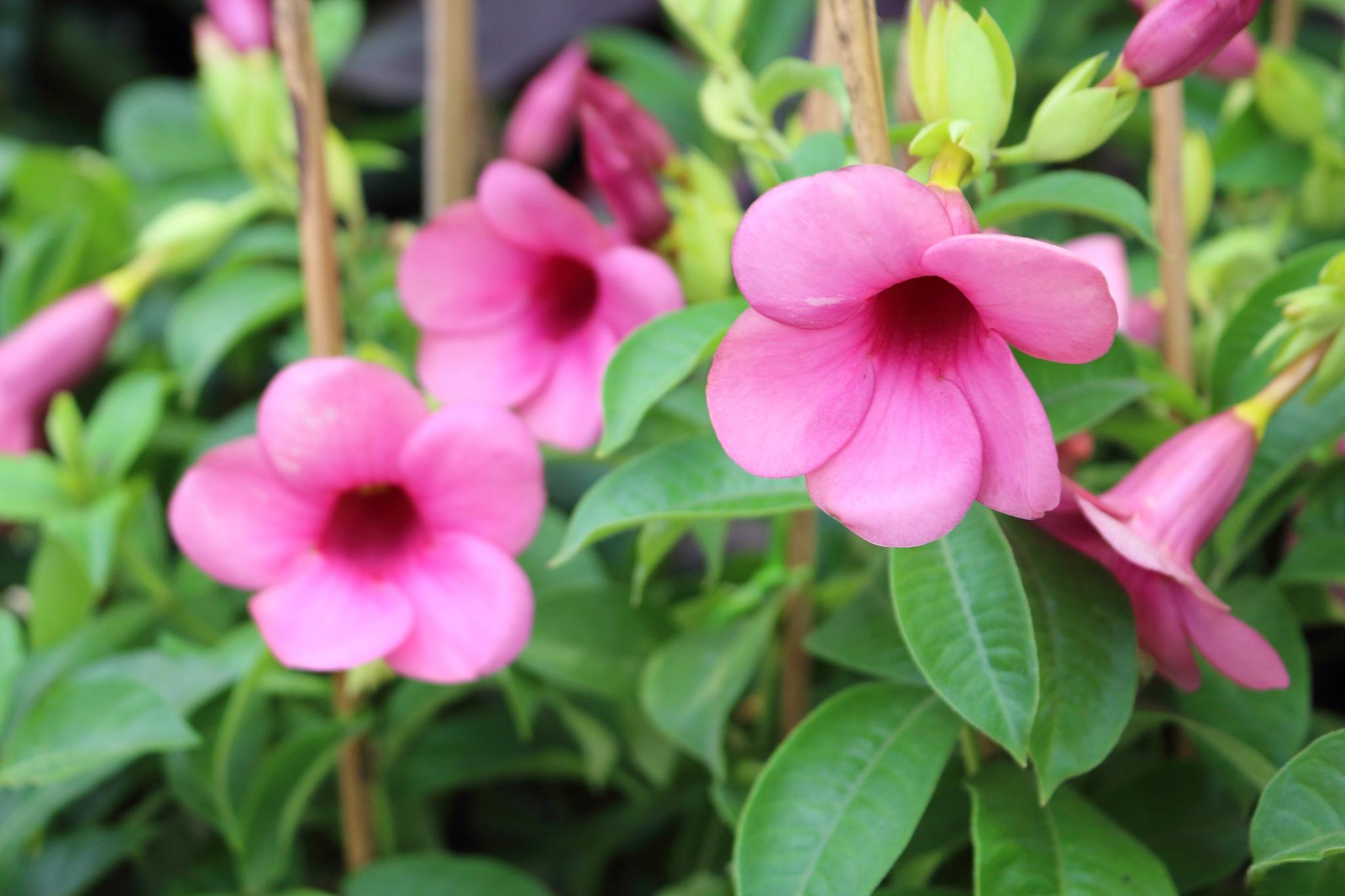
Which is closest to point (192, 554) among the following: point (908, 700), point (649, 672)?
point (649, 672)

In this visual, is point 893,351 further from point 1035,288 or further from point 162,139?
point 162,139

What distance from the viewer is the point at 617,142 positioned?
0.68 metres

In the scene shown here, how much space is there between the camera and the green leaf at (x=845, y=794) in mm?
477

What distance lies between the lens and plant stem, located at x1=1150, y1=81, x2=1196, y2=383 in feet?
2.12

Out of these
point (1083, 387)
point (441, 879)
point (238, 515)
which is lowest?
point (441, 879)

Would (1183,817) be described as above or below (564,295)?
below

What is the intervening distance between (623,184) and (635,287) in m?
0.08

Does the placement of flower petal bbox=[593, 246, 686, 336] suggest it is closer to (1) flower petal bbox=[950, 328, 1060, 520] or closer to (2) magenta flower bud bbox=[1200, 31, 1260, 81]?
(1) flower petal bbox=[950, 328, 1060, 520]

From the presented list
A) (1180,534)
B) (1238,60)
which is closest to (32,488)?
(1180,534)

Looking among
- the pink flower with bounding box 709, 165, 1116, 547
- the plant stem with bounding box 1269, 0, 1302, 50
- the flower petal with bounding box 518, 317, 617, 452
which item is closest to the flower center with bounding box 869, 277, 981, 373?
the pink flower with bounding box 709, 165, 1116, 547

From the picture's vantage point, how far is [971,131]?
437 mm

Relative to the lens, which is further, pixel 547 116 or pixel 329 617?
pixel 547 116

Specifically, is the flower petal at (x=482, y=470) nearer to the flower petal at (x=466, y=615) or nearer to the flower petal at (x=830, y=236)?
the flower petal at (x=466, y=615)

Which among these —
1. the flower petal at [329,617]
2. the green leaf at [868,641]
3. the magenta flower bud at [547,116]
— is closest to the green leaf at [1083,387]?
the green leaf at [868,641]
